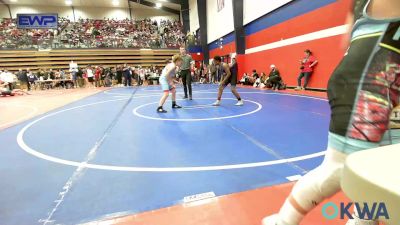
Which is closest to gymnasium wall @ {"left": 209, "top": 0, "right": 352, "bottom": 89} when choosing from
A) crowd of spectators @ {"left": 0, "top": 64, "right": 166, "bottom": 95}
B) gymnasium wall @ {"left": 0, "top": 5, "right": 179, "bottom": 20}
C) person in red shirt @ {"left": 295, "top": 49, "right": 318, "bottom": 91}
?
person in red shirt @ {"left": 295, "top": 49, "right": 318, "bottom": 91}

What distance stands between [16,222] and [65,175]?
0.84 metres

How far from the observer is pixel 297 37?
37.4ft

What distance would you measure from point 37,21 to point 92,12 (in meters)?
10.2

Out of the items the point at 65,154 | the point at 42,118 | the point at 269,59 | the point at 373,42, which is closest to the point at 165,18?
the point at 269,59

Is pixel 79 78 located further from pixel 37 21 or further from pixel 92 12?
pixel 92 12

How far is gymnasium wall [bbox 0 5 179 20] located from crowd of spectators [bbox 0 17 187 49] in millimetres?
1108

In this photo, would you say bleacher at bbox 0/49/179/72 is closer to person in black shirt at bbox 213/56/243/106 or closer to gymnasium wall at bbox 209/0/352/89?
gymnasium wall at bbox 209/0/352/89

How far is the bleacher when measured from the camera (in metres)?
23.0

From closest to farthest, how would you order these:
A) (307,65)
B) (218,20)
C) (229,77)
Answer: (229,77) < (307,65) < (218,20)

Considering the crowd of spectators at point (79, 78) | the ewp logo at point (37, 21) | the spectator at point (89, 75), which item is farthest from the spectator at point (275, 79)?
the ewp logo at point (37, 21)

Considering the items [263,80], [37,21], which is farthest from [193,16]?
[263,80]

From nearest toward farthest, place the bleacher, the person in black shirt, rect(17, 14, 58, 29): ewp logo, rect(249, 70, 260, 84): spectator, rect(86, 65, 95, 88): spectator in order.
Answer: the person in black shirt < rect(249, 70, 260, 84): spectator < rect(17, 14, 58, 29): ewp logo < rect(86, 65, 95, 88): spectator < the bleacher

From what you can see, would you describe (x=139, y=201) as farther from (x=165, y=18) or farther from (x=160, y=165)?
(x=165, y=18)

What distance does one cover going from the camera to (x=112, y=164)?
3.14 metres
